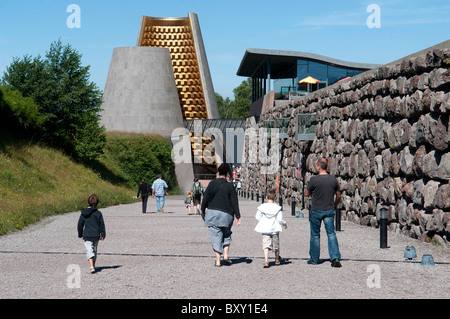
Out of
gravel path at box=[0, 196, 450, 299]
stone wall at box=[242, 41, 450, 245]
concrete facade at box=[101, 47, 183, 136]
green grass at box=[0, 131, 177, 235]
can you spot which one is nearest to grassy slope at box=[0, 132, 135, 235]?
green grass at box=[0, 131, 177, 235]

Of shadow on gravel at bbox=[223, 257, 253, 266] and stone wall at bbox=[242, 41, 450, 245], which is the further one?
stone wall at bbox=[242, 41, 450, 245]

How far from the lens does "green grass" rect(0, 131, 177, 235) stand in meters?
19.6

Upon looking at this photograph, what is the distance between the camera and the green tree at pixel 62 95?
36.7 m

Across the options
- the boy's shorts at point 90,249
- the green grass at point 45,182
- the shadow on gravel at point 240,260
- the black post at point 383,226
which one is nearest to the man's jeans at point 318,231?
the shadow on gravel at point 240,260

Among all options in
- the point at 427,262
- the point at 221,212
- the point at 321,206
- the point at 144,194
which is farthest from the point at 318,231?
the point at 144,194

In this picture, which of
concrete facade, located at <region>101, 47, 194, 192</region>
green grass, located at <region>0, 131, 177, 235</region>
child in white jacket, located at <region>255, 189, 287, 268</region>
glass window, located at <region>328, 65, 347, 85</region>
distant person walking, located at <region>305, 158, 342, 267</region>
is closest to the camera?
distant person walking, located at <region>305, 158, 342, 267</region>

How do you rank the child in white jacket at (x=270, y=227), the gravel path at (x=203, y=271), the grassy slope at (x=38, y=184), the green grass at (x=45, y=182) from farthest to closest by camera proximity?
1. the green grass at (x=45, y=182)
2. the grassy slope at (x=38, y=184)
3. the child in white jacket at (x=270, y=227)
4. the gravel path at (x=203, y=271)

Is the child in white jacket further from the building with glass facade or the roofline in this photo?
the roofline

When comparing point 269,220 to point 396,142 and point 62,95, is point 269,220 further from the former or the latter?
point 62,95

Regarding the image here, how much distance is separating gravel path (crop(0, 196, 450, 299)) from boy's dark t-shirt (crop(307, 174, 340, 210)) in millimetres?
960

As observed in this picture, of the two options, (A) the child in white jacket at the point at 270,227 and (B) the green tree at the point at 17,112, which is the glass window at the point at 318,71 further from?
(A) the child in white jacket at the point at 270,227

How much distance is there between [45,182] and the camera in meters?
28.5

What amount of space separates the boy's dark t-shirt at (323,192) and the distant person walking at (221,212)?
127cm

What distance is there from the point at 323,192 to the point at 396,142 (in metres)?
5.76
